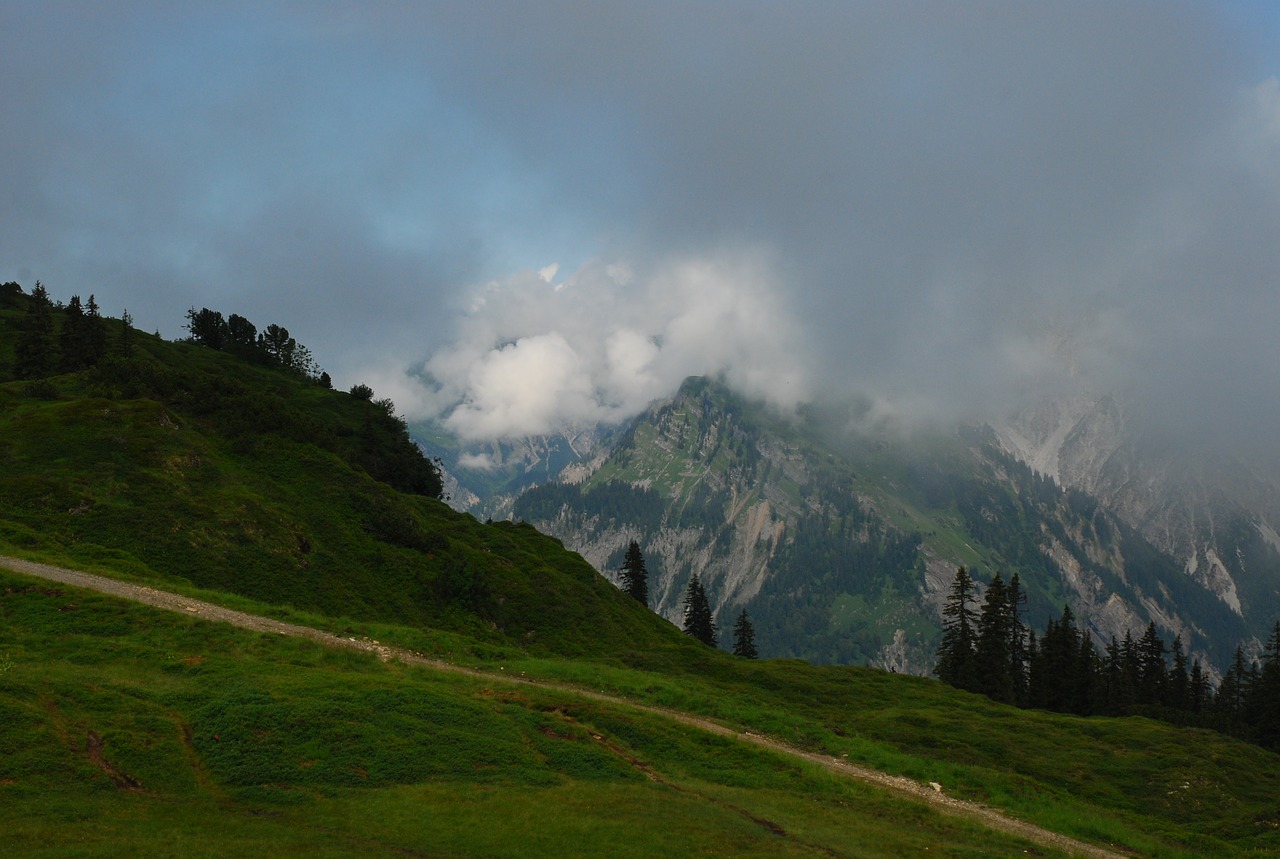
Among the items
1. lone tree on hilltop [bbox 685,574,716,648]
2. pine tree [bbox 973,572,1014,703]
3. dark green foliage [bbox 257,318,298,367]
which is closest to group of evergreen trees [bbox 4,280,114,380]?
dark green foliage [bbox 257,318,298,367]

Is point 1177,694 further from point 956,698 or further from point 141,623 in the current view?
point 141,623

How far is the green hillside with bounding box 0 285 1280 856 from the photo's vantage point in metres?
24.2

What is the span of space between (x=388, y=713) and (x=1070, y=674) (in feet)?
358

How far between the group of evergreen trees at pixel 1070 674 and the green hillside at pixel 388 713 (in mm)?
26739

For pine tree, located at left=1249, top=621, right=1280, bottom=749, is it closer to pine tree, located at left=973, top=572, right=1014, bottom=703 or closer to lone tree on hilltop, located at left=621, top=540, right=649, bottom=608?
pine tree, located at left=973, top=572, right=1014, bottom=703

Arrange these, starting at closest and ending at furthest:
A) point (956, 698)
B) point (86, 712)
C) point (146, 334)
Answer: point (86, 712), point (956, 698), point (146, 334)

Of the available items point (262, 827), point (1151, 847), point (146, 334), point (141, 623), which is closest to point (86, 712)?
point (262, 827)

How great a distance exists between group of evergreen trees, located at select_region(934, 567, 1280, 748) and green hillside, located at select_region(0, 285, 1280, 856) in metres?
26.7

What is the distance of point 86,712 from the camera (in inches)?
1057

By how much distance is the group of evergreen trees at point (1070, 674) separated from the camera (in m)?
103

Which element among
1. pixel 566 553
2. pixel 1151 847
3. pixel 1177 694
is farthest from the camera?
pixel 1177 694

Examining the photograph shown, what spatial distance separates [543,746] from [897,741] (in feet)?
93.8

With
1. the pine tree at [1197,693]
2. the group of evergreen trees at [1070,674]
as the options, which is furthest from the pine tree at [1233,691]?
the pine tree at [1197,693]

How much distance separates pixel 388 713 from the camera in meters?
31.3
